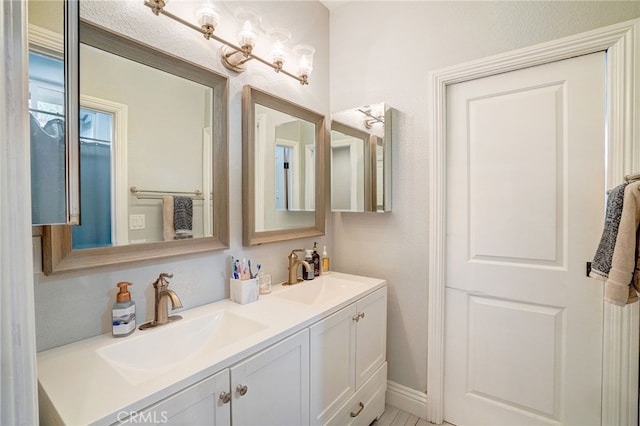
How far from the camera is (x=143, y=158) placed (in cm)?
115

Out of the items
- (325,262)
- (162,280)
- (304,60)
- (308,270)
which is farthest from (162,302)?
(304,60)

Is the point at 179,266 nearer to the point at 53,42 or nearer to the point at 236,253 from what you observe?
the point at 236,253

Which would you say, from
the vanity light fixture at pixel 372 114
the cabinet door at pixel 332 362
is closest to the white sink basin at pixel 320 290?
the cabinet door at pixel 332 362

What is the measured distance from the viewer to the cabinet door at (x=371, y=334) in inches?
60.4

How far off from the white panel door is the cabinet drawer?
0.39 metres

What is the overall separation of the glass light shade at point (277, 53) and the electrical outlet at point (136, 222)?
1019mm

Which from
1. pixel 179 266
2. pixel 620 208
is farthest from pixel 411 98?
pixel 179 266

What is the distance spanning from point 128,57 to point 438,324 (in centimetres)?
199

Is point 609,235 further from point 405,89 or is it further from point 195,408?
point 195,408

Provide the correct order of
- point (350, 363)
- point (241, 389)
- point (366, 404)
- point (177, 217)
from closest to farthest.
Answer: point (241, 389), point (177, 217), point (350, 363), point (366, 404)

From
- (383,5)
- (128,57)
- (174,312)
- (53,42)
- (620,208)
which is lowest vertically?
(174,312)

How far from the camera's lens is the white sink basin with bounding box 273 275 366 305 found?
1598 millimetres

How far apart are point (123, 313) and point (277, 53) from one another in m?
1.38

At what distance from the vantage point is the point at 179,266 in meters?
1.26
